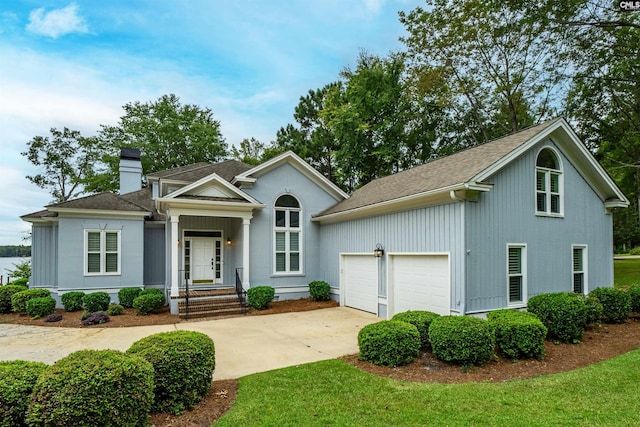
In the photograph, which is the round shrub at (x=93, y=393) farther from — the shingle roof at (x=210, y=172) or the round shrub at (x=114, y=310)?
the shingle roof at (x=210, y=172)

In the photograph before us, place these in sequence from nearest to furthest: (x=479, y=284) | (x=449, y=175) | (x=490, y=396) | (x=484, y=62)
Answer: (x=490, y=396)
(x=479, y=284)
(x=449, y=175)
(x=484, y=62)

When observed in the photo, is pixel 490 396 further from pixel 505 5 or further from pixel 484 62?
pixel 484 62

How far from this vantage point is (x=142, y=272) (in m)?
13.3

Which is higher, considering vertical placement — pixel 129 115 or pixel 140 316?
pixel 129 115

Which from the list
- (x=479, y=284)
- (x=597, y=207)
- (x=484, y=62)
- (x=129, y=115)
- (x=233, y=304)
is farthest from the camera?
(x=129, y=115)

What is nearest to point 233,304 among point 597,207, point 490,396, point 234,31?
point 490,396

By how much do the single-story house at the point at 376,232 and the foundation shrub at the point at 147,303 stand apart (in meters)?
0.47

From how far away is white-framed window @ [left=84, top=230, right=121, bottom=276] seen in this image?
12.5 m

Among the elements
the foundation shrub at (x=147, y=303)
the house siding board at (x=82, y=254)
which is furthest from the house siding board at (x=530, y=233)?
the house siding board at (x=82, y=254)

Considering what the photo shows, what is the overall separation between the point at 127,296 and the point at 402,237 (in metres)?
9.62

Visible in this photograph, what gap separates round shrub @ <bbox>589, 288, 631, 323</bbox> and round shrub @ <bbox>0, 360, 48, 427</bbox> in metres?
11.5

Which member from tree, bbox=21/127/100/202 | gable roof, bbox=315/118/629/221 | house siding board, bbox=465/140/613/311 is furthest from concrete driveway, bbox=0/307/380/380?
tree, bbox=21/127/100/202

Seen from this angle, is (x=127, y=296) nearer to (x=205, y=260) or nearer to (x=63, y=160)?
(x=205, y=260)

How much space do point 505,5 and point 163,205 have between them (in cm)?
1732
